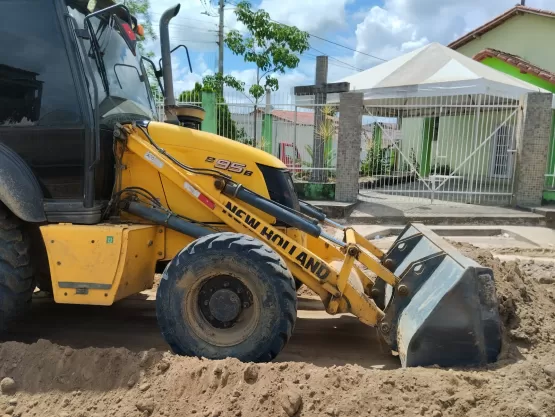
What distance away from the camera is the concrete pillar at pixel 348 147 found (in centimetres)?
1116

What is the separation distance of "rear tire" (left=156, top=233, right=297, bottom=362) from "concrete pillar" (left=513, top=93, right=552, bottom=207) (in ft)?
31.6

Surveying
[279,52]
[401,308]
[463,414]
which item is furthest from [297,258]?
[279,52]

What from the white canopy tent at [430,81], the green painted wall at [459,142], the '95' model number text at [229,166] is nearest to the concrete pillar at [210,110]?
the white canopy tent at [430,81]

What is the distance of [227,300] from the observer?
3332 millimetres

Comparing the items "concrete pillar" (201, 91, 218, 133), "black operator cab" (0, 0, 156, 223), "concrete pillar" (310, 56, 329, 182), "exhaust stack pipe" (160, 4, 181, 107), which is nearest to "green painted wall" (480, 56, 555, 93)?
"concrete pillar" (310, 56, 329, 182)

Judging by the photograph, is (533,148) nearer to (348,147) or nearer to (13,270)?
(348,147)

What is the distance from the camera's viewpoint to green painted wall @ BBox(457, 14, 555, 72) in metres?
19.2

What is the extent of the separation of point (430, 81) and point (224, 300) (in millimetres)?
11488

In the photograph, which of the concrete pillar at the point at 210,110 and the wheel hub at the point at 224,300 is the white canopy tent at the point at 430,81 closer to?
the concrete pillar at the point at 210,110

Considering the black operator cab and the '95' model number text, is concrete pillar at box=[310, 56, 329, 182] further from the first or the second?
the black operator cab

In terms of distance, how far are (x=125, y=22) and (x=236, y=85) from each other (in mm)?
12459

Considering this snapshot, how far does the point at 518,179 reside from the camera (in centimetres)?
1112

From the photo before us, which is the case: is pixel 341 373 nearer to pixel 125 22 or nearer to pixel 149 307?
pixel 149 307

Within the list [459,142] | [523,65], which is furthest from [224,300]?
[523,65]
